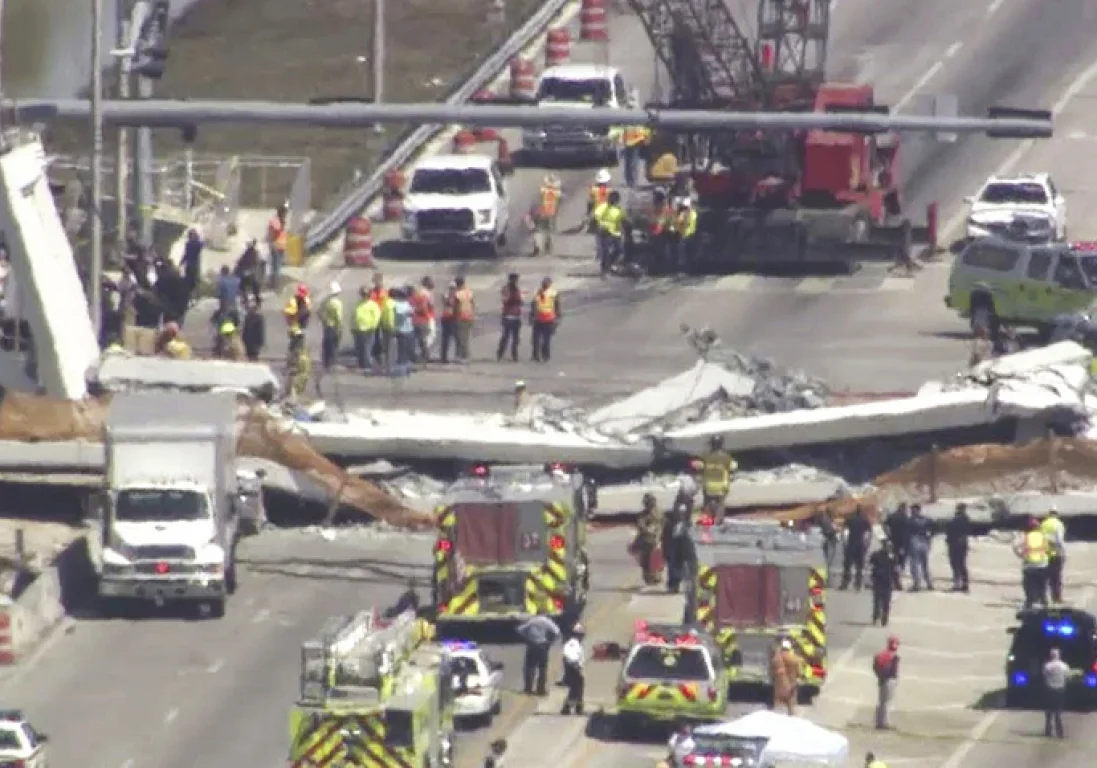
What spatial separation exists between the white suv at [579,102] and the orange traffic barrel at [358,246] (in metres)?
6.92

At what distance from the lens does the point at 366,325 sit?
80.9 meters

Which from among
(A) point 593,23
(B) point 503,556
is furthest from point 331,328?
(A) point 593,23

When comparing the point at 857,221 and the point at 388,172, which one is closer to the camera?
the point at 857,221

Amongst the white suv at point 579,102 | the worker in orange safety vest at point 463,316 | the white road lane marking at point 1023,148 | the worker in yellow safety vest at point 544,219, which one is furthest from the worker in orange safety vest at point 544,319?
the white suv at point 579,102

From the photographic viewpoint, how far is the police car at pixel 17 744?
56.5 meters

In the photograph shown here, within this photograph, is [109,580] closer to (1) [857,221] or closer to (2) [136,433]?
(2) [136,433]

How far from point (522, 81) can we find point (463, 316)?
2038 centimetres

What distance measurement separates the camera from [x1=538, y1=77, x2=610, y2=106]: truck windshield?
97.0 m

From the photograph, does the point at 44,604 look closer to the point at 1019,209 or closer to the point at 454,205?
the point at 454,205

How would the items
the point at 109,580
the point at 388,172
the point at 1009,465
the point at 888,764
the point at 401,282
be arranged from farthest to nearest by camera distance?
the point at 388,172
the point at 401,282
the point at 1009,465
the point at 109,580
the point at 888,764

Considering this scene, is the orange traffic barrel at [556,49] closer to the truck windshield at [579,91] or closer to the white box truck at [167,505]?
the truck windshield at [579,91]

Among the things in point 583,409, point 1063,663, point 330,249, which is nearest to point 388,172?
point 330,249

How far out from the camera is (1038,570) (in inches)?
2655

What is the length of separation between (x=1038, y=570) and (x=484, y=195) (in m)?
26.4
